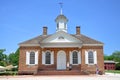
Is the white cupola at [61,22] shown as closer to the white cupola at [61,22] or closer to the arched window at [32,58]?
the white cupola at [61,22]

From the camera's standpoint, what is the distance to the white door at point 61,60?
36250 mm

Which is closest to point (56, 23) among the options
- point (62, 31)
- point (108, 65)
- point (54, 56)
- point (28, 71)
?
point (62, 31)

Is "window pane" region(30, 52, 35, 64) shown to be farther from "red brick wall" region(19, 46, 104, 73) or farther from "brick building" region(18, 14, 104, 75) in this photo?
"red brick wall" region(19, 46, 104, 73)

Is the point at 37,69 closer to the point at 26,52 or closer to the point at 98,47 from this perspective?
the point at 26,52

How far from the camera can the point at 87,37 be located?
38.7 meters

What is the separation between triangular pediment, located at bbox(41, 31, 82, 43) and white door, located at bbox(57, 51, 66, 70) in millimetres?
1930

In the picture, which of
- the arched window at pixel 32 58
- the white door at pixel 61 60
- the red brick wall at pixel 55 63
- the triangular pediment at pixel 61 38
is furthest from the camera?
the arched window at pixel 32 58

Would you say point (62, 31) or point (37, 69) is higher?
point (62, 31)

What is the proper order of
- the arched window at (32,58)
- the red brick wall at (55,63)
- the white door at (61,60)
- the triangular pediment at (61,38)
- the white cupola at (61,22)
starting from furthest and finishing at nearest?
1. the white cupola at (61,22)
2. the arched window at (32,58)
3. the white door at (61,60)
4. the red brick wall at (55,63)
5. the triangular pediment at (61,38)

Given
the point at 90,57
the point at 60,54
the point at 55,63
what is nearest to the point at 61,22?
the point at 60,54

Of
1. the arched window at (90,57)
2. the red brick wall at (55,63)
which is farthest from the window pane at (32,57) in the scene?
the arched window at (90,57)

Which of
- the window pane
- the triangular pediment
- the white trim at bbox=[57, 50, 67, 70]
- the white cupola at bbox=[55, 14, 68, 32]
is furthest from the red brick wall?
the white cupola at bbox=[55, 14, 68, 32]

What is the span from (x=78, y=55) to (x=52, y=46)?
4259 millimetres

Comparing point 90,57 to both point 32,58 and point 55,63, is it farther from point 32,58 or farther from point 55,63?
point 32,58
